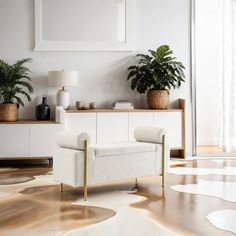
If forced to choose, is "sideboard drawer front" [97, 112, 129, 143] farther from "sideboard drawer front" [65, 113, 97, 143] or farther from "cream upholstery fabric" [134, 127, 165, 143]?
"cream upholstery fabric" [134, 127, 165, 143]

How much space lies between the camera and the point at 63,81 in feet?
20.0

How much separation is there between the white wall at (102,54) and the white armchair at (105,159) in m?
2.04

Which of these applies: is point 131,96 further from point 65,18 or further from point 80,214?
point 80,214

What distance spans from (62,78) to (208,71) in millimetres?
2793

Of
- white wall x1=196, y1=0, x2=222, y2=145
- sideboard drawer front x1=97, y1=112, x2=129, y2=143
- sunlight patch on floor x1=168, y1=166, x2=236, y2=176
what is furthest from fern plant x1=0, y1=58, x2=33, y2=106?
white wall x1=196, y1=0, x2=222, y2=145

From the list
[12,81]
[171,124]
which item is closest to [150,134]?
[171,124]

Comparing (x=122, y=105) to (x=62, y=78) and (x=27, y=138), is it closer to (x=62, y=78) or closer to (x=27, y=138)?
(x=62, y=78)

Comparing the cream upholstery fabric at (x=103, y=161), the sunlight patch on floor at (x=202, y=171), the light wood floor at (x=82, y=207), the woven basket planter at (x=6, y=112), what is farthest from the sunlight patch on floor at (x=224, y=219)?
the woven basket planter at (x=6, y=112)

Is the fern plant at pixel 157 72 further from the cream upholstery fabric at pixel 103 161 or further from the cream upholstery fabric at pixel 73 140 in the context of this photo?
the cream upholstery fabric at pixel 73 140

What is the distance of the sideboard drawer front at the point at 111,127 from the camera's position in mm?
6254

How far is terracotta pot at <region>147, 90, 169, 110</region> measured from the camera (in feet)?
21.1

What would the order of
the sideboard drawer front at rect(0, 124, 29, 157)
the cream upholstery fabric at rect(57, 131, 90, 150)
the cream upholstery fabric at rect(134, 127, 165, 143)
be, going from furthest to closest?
the sideboard drawer front at rect(0, 124, 29, 157)
the cream upholstery fabric at rect(134, 127, 165, 143)
the cream upholstery fabric at rect(57, 131, 90, 150)

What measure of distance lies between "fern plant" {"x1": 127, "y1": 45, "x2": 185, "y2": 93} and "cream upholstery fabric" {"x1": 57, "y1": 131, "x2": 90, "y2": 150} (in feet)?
7.94

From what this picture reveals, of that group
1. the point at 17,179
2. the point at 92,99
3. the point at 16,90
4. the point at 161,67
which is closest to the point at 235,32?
the point at 161,67
